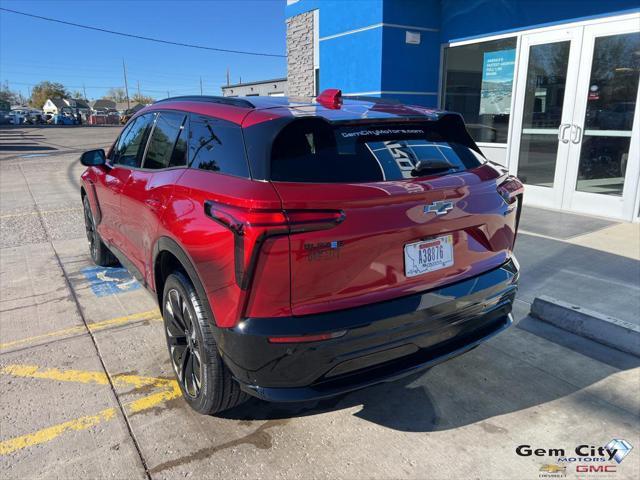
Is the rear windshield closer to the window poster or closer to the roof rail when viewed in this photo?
the roof rail

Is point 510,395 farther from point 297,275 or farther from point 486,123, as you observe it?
point 486,123

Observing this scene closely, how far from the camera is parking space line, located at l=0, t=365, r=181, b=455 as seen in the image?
2.58 metres

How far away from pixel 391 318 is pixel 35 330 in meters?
3.10

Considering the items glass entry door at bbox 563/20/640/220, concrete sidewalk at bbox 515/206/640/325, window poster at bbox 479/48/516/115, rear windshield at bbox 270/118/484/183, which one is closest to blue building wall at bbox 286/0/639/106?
window poster at bbox 479/48/516/115

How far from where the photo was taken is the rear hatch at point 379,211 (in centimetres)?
207

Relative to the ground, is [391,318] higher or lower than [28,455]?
higher

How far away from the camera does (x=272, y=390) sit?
218 centimetres

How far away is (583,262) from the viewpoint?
5168 millimetres

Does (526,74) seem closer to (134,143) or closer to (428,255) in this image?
(134,143)

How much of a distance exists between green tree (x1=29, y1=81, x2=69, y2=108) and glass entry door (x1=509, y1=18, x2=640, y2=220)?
14121cm

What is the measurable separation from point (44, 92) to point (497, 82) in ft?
472

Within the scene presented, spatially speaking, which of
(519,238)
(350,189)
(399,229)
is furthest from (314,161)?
(519,238)

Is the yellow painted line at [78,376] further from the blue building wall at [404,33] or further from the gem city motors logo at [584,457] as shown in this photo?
the blue building wall at [404,33]

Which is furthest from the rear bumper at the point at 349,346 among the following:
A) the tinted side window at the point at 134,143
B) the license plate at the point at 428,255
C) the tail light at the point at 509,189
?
the tinted side window at the point at 134,143
